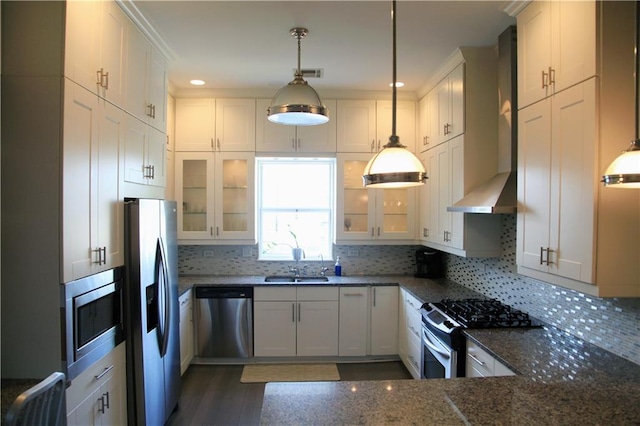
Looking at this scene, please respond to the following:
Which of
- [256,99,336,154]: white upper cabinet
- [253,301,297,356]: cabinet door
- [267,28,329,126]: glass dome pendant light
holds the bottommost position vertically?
[253,301,297,356]: cabinet door

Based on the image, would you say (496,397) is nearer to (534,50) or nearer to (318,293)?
(534,50)

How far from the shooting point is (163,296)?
270cm

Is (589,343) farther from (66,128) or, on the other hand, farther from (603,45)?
(66,128)

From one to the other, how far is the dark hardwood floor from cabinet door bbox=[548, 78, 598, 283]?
224 centimetres

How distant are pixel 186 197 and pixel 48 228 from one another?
94.7 inches

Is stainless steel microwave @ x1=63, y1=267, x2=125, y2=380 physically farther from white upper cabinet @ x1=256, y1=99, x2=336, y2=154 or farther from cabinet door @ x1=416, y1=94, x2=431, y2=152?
cabinet door @ x1=416, y1=94, x2=431, y2=152

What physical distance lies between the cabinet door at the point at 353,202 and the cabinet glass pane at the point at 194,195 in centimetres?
145

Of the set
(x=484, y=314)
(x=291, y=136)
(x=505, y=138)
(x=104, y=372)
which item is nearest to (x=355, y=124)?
(x=291, y=136)

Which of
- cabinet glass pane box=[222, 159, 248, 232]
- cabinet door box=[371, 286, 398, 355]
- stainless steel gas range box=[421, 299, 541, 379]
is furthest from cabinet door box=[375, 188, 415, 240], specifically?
cabinet glass pane box=[222, 159, 248, 232]

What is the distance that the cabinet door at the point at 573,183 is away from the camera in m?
1.76

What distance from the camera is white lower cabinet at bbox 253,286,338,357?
3.91m

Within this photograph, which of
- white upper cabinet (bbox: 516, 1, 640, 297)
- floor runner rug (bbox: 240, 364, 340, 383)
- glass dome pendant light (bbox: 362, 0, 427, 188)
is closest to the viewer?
glass dome pendant light (bbox: 362, 0, 427, 188)

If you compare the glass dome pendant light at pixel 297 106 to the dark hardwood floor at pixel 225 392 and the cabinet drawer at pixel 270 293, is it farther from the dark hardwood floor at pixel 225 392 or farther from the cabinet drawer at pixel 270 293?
the dark hardwood floor at pixel 225 392

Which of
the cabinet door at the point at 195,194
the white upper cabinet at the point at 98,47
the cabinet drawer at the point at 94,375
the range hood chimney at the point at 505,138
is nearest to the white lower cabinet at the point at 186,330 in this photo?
the cabinet door at the point at 195,194
